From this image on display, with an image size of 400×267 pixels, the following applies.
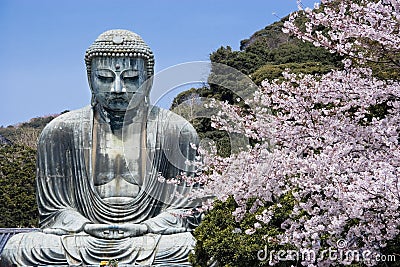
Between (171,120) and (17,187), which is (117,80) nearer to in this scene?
(171,120)

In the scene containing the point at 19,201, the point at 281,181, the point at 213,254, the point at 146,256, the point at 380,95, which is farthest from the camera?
the point at 19,201

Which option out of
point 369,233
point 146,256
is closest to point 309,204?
point 369,233

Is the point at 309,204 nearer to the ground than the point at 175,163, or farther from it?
nearer to the ground

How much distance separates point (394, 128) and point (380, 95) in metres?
0.45

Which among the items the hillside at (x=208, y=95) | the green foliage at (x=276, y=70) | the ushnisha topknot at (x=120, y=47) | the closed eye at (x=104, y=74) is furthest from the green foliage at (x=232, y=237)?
the green foliage at (x=276, y=70)

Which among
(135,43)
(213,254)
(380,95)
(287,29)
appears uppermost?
(135,43)

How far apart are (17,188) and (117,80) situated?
14.8m

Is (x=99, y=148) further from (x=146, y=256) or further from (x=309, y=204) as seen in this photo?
(x=309, y=204)

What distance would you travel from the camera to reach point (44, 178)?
41.0 feet

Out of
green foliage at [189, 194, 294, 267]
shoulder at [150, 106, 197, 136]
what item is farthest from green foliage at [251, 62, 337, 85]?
green foliage at [189, 194, 294, 267]

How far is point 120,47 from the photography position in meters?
12.5

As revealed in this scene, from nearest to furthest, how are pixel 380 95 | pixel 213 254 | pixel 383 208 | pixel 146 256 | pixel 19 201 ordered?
pixel 383 208 → pixel 380 95 → pixel 213 254 → pixel 146 256 → pixel 19 201

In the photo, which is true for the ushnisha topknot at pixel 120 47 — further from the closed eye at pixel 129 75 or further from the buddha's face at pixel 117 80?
the closed eye at pixel 129 75

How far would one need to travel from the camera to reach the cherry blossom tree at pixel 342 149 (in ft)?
22.3
